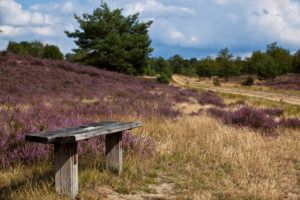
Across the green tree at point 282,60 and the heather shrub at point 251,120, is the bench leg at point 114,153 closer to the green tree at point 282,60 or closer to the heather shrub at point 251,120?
the heather shrub at point 251,120

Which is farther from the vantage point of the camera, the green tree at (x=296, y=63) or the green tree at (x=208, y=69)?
the green tree at (x=208, y=69)

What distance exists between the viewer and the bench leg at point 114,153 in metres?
5.83

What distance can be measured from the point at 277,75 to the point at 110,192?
73352mm

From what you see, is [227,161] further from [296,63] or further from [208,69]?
[208,69]

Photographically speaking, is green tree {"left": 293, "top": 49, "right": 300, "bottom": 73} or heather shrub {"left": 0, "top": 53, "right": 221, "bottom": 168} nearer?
heather shrub {"left": 0, "top": 53, "right": 221, "bottom": 168}

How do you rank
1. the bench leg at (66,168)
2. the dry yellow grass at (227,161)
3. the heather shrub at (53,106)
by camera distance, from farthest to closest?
the heather shrub at (53,106) → the dry yellow grass at (227,161) → the bench leg at (66,168)

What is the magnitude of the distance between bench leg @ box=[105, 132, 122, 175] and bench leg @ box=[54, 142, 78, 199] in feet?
3.44

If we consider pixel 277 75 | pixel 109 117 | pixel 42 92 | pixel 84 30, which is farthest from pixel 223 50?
pixel 109 117

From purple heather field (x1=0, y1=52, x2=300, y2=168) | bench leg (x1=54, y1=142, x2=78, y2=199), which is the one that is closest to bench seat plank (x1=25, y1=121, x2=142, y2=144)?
bench leg (x1=54, y1=142, x2=78, y2=199)

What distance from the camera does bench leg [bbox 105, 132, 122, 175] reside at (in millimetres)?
5828

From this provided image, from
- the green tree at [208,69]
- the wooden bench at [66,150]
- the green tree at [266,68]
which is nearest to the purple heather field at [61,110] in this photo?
the wooden bench at [66,150]

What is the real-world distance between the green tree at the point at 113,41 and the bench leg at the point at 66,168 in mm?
32170

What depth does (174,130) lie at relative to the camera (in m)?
8.77

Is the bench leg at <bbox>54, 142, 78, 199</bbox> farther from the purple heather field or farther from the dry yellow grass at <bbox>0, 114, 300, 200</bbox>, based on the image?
the purple heather field
